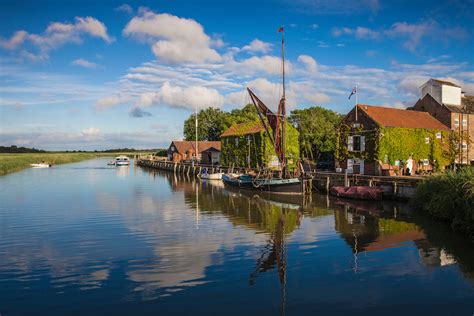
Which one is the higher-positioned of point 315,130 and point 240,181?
point 315,130

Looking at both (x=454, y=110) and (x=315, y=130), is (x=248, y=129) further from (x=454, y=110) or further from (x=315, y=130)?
(x=454, y=110)

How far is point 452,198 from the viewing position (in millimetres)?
21984

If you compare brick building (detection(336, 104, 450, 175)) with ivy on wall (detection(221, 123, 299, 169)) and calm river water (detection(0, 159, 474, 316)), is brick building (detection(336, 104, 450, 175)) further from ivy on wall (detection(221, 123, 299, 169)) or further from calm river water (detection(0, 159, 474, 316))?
calm river water (detection(0, 159, 474, 316))

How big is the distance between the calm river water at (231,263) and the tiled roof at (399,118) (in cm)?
1731

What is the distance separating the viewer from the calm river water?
11586 millimetres

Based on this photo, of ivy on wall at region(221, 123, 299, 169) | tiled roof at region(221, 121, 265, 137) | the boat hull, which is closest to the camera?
the boat hull

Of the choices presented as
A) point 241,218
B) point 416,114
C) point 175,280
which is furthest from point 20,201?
point 416,114

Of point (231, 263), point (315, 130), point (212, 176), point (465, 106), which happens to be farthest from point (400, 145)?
point (231, 263)

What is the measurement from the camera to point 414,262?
625 inches

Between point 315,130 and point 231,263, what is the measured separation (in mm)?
54281

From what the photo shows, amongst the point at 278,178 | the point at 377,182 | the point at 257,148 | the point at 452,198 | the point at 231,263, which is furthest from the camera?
the point at 257,148

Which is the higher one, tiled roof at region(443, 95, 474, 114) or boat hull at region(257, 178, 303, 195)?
tiled roof at region(443, 95, 474, 114)

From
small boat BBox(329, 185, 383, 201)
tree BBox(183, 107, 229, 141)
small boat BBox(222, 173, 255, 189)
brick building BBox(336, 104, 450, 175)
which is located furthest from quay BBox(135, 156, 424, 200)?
tree BBox(183, 107, 229, 141)

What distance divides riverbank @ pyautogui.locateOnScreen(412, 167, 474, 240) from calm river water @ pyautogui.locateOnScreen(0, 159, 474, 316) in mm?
907
